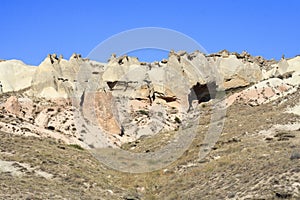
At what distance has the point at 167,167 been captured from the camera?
29.3 metres

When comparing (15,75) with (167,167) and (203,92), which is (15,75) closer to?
(203,92)

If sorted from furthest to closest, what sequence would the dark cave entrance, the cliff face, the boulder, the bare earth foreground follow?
the boulder, the dark cave entrance, the cliff face, the bare earth foreground

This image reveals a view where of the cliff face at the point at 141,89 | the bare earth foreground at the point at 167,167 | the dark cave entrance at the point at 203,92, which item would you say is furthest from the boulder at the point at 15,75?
the bare earth foreground at the point at 167,167

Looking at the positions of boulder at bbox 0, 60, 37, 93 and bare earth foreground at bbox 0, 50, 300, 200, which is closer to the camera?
bare earth foreground at bbox 0, 50, 300, 200

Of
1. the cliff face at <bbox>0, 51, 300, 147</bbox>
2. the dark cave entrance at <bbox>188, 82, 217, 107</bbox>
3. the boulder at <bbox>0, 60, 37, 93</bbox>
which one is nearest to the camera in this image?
the cliff face at <bbox>0, 51, 300, 147</bbox>

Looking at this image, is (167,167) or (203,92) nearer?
(167,167)

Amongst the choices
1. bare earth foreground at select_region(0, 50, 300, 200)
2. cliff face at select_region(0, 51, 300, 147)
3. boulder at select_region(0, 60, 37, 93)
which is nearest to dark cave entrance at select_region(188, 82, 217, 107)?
cliff face at select_region(0, 51, 300, 147)

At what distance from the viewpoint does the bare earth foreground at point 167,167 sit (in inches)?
816

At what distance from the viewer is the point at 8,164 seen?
25.1m

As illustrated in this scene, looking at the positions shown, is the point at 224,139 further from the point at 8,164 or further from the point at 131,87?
the point at 131,87

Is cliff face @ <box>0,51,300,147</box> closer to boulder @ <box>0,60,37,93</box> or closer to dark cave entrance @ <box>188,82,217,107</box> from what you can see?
dark cave entrance @ <box>188,82,217,107</box>

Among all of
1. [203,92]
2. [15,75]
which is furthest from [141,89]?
[15,75]

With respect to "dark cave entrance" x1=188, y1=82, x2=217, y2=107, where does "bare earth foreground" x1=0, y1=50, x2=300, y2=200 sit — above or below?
below

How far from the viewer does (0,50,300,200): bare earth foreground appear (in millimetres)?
20719
